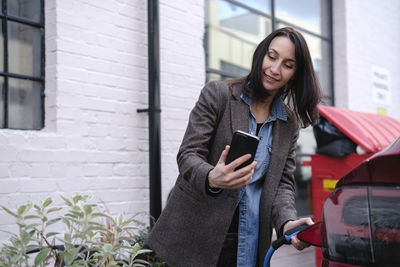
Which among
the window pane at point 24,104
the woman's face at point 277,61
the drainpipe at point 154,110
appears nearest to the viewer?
the woman's face at point 277,61

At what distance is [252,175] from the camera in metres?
1.82

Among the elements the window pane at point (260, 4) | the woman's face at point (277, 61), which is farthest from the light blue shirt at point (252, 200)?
the window pane at point (260, 4)

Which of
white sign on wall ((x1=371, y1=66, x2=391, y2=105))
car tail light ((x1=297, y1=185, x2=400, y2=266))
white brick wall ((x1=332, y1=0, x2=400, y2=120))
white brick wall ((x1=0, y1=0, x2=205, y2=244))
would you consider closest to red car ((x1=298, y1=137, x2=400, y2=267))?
car tail light ((x1=297, y1=185, x2=400, y2=266))

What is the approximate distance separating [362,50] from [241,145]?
5.58 m

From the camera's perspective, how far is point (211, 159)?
1.88 metres

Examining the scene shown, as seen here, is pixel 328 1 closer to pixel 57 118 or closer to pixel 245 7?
pixel 245 7

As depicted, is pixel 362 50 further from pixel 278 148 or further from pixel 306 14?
pixel 278 148

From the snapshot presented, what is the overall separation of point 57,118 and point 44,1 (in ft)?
2.64

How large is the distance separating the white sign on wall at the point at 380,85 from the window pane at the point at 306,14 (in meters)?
0.92

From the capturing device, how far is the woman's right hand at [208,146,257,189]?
4.90 feet

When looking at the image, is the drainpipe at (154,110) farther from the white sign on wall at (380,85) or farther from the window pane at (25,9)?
the white sign on wall at (380,85)

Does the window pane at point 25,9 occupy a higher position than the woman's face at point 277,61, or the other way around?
the window pane at point 25,9

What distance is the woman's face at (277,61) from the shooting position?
1941 millimetres

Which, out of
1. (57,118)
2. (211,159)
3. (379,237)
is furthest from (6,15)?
(379,237)
